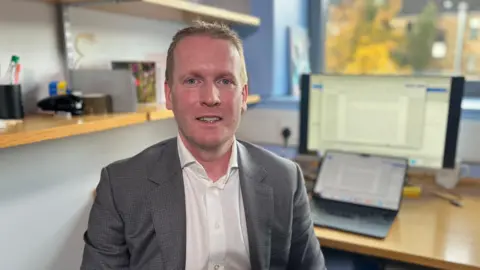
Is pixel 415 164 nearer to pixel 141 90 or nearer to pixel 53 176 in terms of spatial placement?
A: pixel 141 90

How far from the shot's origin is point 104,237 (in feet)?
3.31

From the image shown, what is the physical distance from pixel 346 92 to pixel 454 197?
0.57 metres

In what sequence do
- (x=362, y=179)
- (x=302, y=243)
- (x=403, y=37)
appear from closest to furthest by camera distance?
(x=302, y=243) < (x=362, y=179) < (x=403, y=37)

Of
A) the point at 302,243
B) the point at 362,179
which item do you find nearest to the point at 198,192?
the point at 302,243

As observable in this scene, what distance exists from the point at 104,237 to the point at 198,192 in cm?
25

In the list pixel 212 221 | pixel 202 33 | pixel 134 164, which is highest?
pixel 202 33

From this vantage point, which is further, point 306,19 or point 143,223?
point 306,19

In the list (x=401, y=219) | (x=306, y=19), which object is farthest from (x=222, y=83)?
(x=306, y=19)

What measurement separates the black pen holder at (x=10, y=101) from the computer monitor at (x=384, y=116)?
1.06 metres

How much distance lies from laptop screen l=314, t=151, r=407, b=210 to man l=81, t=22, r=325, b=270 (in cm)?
45

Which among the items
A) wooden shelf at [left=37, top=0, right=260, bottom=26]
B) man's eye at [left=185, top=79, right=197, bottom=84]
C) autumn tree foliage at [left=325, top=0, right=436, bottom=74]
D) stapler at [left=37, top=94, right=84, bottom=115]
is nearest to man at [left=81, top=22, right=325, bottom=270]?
Answer: man's eye at [left=185, top=79, right=197, bottom=84]

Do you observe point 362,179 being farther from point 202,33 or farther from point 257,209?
point 202,33

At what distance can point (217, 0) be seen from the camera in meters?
2.20

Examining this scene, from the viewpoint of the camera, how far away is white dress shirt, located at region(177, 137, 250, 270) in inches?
41.4
